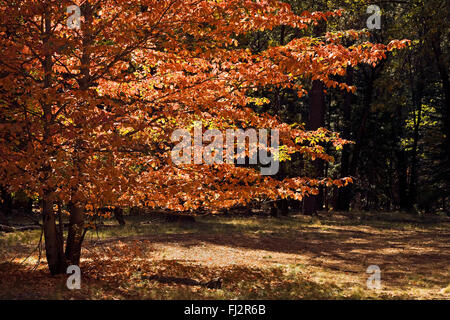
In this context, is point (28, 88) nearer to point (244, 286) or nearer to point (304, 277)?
point (244, 286)

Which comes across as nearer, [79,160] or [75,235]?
[79,160]

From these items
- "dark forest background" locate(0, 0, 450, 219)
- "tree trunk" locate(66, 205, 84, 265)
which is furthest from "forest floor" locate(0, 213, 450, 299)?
"dark forest background" locate(0, 0, 450, 219)

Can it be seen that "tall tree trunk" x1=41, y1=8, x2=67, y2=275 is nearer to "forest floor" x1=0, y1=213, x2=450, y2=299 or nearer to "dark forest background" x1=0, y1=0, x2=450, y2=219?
"forest floor" x1=0, y1=213, x2=450, y2=299

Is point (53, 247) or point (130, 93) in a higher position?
point (130, 93)

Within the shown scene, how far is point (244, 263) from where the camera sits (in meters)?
12.8

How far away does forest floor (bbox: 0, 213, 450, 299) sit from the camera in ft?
30.6

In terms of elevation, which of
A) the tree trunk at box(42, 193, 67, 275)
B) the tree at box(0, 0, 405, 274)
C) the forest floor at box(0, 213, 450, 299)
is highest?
the tree at box(0, 0, 405, 274)

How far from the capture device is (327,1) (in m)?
23.5

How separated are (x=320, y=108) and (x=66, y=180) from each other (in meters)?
19.7

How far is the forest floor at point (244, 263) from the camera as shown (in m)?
9.33

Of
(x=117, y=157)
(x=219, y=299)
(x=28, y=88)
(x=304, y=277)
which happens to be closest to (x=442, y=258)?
(x=304, y=277)

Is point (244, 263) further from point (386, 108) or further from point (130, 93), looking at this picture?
point (386, 108)

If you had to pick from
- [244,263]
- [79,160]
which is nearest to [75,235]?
[79,160]

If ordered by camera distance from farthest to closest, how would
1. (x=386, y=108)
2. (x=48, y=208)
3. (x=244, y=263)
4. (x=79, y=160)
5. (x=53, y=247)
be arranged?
(x=386, y=108)
(x=244, y=263)
(x=53, y=247)
(x=48, y=208)
(x=79, y=160)
